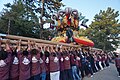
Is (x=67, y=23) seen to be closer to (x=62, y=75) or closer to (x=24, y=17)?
(x=62, y=75)

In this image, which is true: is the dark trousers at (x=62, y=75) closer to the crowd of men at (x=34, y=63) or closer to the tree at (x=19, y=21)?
the crowd of men at (x=34, y=63)

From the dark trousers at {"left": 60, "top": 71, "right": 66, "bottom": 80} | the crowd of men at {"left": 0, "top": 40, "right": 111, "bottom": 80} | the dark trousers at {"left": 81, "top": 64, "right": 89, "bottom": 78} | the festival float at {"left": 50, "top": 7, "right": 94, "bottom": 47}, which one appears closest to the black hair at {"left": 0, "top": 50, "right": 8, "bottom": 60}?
the crowd of men at {"left": 0, "top": 40, "right": 111, "bottom": 80}

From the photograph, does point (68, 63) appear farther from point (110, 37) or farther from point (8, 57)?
point (110, 37)

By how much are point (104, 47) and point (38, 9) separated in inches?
827

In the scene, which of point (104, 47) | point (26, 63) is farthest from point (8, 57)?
point (104, 47)

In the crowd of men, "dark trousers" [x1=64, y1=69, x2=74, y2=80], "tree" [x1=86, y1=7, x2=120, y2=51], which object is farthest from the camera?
"tree" [x1=86, y1=7, x2=120, y2=51]

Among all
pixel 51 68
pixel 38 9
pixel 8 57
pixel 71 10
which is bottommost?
pixel 51 68

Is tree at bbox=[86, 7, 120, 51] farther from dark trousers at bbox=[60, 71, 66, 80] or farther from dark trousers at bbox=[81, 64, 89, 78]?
dark trousers at bbox=[60, 71, 66, 80]

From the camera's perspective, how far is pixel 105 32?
139 feet

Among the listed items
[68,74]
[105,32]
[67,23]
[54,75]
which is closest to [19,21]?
[67,23]

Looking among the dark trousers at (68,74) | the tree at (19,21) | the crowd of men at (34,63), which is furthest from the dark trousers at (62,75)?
the tree at (19,21)

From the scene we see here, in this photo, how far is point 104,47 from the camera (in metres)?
42.6

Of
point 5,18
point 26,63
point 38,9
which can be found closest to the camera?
point 26,63

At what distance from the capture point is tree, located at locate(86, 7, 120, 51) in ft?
140
